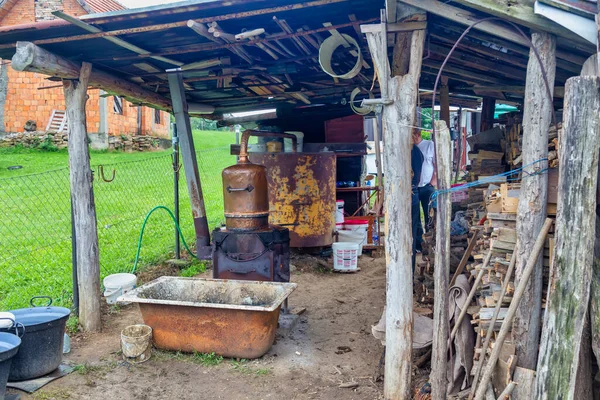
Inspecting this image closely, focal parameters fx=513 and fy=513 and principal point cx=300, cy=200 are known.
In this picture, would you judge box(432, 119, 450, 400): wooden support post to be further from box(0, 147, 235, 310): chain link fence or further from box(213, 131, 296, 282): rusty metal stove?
box(0, 147, 235, 310): chain link fence

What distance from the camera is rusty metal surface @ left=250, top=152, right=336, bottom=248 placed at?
8.38m

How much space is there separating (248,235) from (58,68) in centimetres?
255

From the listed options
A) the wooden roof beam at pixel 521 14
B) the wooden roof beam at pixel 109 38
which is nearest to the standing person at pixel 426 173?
the wooden roof beam at pixel 109 38

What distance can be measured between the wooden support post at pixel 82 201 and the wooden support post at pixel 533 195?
4.30 metres

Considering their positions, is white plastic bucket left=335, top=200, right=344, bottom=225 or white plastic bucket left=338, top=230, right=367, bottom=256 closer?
white plastic bucket left=338, top=230, right=367, bottom=256

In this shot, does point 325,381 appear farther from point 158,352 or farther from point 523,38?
point 523,38

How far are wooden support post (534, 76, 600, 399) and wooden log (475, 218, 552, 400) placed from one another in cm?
27

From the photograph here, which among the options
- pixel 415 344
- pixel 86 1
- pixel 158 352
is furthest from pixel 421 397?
pixel 86 1

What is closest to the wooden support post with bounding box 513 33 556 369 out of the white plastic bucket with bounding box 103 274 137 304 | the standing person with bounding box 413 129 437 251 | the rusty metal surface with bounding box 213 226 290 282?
the rusty metal surface with bounding box 213 226 290 282

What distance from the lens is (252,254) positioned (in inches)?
217

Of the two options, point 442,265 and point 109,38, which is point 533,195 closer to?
point 442,265

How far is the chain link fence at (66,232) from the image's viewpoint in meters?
6.81

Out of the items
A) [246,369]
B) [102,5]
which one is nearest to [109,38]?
[246,369]

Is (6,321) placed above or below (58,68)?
below
